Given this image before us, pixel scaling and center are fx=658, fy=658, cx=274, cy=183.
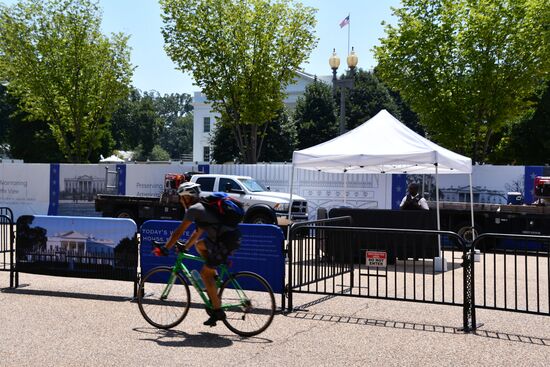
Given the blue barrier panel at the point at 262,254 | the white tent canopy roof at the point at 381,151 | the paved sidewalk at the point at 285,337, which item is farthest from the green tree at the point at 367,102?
the paved sidewalk at the point at 285,337

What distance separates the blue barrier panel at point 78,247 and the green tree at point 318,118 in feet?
160

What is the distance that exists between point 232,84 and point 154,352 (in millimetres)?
24464

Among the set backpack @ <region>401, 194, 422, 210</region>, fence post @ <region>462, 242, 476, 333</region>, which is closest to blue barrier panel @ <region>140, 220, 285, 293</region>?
fence post @ <region>462, 242, 476, 333</region>

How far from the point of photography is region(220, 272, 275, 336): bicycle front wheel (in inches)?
291

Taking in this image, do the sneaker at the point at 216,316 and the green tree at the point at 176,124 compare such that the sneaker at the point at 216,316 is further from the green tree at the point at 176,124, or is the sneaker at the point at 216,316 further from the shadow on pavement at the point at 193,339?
the green tree at the point at 176,124

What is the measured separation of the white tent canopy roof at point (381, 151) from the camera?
1339cm

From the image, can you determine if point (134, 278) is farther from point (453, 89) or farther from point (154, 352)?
point (453, 89)

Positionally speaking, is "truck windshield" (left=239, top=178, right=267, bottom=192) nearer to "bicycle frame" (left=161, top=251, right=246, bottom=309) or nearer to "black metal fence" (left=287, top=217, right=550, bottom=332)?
"black metal fence" (left=287, top=217, right=550, bottom=332)

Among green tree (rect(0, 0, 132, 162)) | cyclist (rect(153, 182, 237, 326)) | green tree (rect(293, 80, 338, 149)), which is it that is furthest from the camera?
green tree (rect(293, 80, 338, 149))

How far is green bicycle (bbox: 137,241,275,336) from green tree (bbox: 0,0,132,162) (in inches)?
1060

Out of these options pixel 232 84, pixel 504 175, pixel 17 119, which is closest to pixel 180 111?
pixel 17 119

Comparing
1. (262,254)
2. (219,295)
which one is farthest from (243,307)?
(262,254)

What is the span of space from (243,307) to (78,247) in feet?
12.0

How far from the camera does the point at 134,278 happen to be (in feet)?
31.5
